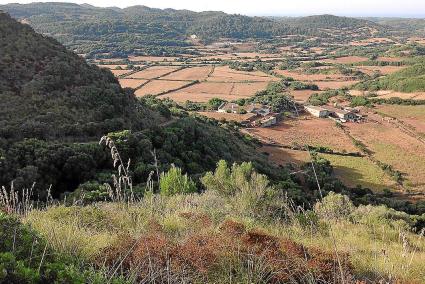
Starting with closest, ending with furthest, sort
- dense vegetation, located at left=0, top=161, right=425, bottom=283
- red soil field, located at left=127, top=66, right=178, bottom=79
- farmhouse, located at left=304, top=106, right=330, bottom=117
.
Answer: dense vegetation, located at left=0, top=161, right=425, bottom=283
farmhouse, located at left=304, top=106, right=330, bottom=117
red soil field, located at left=127, top=66, right=178, bottom=79

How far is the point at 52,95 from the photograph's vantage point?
94.1 feet

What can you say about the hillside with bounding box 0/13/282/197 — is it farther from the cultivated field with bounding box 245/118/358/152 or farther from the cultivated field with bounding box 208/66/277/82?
the cultivated field with bounding box 208/66/277/82

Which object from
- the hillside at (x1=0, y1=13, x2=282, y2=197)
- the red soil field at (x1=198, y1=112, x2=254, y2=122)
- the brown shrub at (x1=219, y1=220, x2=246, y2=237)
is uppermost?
the brown shrub at (x1=219, y1=220, x2=246, y2=237)

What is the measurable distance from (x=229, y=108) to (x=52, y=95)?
135 ft

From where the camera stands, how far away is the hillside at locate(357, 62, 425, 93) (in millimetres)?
87688

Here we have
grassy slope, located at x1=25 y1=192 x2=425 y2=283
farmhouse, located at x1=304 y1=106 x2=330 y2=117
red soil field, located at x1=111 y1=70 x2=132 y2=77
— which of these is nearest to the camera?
grassy slope, located at x1=25 y1=192 x2=425 y2=283

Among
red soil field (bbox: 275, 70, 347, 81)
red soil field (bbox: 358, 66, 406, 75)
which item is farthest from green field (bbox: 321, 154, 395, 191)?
red soil field (bbox: 358, 66, 406, 75)

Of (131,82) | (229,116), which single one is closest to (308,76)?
(131,82)

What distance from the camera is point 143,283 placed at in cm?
468

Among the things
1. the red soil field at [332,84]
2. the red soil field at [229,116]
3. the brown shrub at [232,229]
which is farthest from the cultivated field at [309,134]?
the brown shrub at [232,229]

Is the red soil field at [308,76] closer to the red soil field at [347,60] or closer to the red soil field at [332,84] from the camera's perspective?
the red soil field at [332,84]

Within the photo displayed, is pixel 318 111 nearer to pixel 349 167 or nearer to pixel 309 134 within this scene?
pixel 309 134

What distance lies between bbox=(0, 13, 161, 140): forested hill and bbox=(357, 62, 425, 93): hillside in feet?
230

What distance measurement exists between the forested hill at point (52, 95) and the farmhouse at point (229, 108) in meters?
31.9
